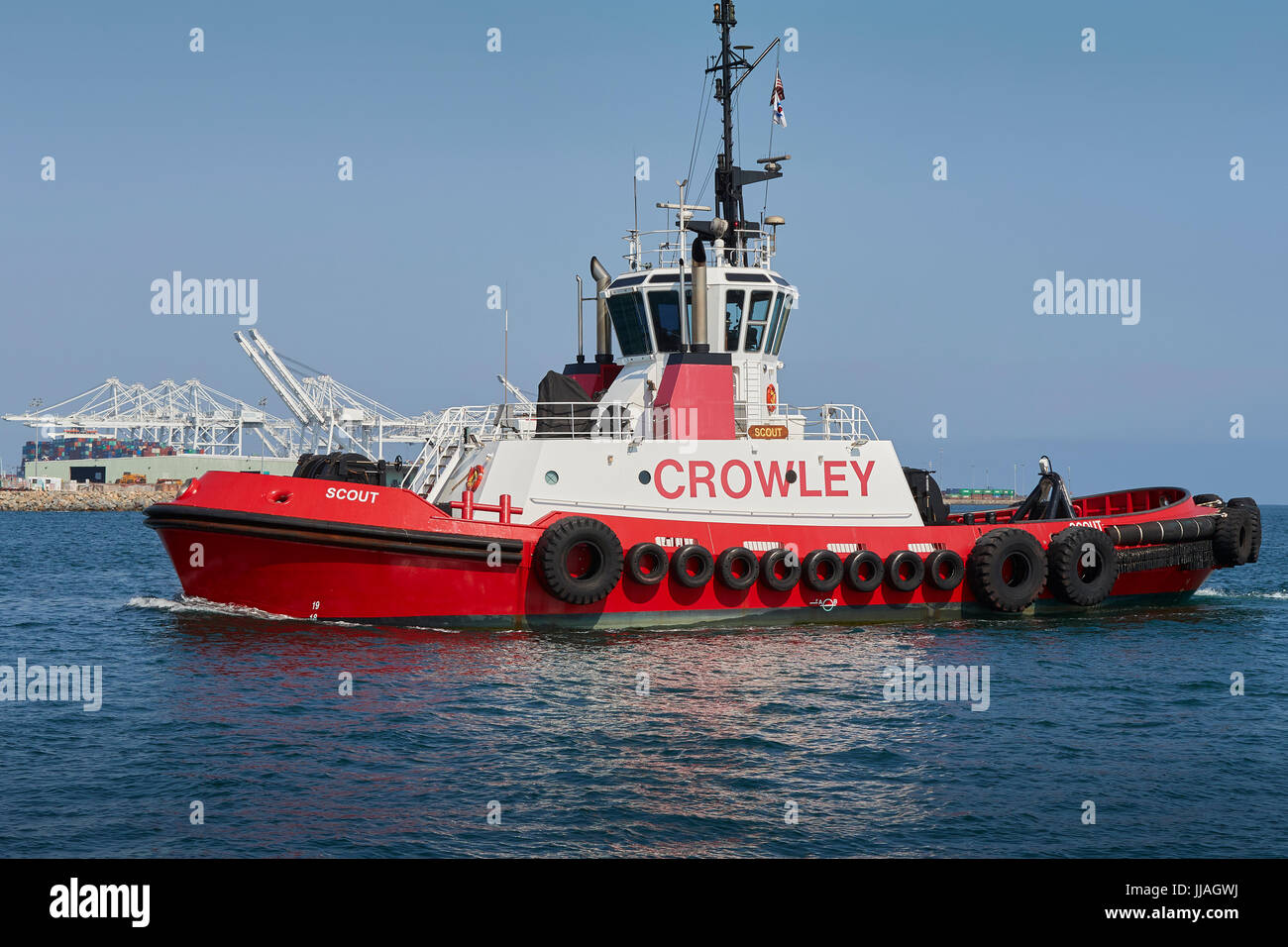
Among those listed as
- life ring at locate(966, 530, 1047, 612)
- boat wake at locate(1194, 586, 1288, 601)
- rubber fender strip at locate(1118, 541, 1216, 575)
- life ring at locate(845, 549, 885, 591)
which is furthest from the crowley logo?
boat wake at locate(1194, 586, 1288, 601)

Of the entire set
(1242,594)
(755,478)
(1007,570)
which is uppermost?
(755,478)

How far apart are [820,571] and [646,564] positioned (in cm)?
264

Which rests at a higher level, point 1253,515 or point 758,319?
point 758,319

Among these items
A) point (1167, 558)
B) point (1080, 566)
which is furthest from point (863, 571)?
point (1167, 558)

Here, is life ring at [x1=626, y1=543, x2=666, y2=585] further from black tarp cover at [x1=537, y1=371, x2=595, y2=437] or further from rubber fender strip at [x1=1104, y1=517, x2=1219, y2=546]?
rubber fender strip at [x1=1104, y1=517, x2=1219, y2=546]

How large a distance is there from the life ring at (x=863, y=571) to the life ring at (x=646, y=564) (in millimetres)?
2842

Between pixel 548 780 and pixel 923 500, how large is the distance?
10.4 meters

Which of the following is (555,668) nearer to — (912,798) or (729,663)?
(729,663)

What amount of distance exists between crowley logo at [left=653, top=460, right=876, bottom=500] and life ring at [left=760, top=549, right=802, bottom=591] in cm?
102

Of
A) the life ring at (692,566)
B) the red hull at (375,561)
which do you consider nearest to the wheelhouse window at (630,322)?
the red hull at (375,561)

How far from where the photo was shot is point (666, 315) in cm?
1795

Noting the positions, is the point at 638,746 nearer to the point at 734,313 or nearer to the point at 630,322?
the point at 734,313

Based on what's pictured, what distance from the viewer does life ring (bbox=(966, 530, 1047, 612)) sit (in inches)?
669

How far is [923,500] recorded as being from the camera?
17.9 metres
